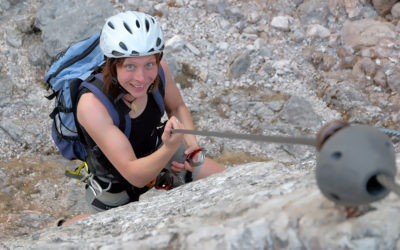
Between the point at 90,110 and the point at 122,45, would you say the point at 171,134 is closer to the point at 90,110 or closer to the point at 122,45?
the point at 90,110

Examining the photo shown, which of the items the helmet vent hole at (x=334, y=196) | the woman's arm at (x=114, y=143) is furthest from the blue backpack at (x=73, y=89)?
the helmet vent hole at (x=334, y=196)

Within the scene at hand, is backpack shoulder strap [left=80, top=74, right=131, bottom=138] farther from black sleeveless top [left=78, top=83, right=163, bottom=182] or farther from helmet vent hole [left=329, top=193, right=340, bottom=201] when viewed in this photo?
helmet vent hole [left=329, top=193, right=340, bottom=201]

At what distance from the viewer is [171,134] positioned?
141 inches

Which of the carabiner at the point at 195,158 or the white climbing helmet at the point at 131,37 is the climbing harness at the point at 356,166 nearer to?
the white climbing helmet at the point at 131,37

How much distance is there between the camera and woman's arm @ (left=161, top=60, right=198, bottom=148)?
4840mm

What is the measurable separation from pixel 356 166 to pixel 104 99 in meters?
2.88

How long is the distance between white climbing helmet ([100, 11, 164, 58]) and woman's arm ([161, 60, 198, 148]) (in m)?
Answer: 0.58

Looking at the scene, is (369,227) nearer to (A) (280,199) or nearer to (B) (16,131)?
(A) (280,199)

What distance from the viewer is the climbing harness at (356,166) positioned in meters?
1.51

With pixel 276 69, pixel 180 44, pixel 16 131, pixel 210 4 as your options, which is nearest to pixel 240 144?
pixel 276 69

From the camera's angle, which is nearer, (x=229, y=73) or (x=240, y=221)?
(x=240, y=221)

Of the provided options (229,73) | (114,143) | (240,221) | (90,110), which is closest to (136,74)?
(90,110)

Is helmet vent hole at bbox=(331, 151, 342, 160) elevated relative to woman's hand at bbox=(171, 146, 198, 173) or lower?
elevated

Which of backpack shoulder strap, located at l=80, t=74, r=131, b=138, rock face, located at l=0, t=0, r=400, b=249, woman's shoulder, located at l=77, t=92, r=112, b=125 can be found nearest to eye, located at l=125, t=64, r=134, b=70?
backpack shoulder strap, located at l=80, t=74, r=131, b=138
